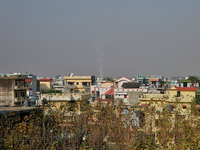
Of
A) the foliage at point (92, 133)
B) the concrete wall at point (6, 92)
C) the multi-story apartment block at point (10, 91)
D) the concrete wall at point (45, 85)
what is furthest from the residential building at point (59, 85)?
the foliage at point (92, 133)

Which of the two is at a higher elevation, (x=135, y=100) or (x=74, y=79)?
(x=74, y=79)

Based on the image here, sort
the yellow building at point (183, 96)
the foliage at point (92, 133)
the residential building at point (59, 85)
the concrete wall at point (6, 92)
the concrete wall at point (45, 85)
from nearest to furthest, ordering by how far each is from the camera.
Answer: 1. the foliage at point (92, 133)
2. the yellow building at point (183, 96)
3. the concrete wall at point (6, 92)
4. the residential building at point (59, 85)
5. the concrete wall at point (45, 85)

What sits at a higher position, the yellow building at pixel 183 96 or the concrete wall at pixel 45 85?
the concrete wall at pixel 45 85

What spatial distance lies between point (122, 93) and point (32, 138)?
26477 millimetres

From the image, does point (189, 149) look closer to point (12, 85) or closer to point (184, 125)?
point (184, 125)

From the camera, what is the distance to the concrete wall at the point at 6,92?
28.9 m

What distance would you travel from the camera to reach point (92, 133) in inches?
499

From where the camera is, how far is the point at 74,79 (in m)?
65.1

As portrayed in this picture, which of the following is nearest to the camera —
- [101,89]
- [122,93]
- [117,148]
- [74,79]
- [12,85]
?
[117,148]

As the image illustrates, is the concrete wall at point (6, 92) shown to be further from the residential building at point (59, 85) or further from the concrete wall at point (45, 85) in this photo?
the concrete wall at point (45, 85)

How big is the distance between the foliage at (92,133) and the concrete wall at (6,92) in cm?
1607

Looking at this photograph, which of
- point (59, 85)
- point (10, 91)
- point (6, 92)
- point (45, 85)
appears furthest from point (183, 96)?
point (59, 85)

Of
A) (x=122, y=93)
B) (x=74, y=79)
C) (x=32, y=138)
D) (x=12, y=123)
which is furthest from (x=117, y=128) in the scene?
(x=74, y=79)

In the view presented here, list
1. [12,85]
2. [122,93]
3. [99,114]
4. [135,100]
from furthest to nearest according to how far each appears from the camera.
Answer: [122,93] < [12,85] < [135,100] < [99,114]
